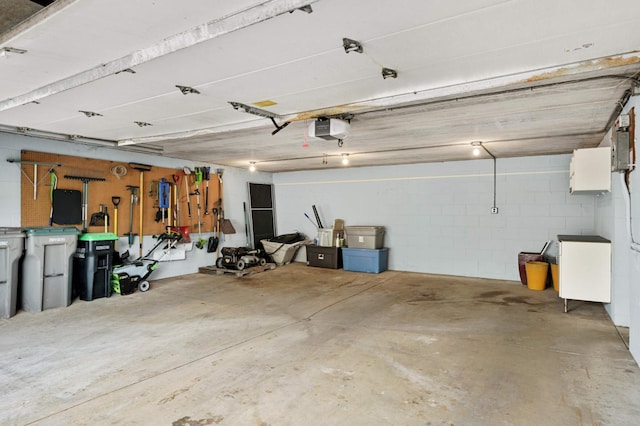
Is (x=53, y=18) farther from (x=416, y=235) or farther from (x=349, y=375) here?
(x=416, y=235)

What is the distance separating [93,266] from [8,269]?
3.01 ft

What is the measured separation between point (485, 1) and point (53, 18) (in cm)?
207

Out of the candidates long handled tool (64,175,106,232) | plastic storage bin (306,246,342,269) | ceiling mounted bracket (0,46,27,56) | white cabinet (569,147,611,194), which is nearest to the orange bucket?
white cabinet (569,147,611,194)

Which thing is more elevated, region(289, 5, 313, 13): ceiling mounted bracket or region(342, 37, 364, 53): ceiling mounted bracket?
region(342, 37, 364, 53): ceiling mounted bracket

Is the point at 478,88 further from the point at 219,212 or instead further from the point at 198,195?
the point at 219,212

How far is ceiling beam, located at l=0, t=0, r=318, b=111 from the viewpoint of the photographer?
1645mm

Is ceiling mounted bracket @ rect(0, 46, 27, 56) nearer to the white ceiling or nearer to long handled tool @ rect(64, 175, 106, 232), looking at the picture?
the white ceiling

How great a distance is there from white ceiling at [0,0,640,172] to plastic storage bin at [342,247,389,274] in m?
3.16

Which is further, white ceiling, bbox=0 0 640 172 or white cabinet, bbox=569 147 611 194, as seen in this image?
white cabinet, bbox=569 147 611 194

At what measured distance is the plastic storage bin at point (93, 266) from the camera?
4895 millimetres

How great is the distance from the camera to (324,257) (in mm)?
7707

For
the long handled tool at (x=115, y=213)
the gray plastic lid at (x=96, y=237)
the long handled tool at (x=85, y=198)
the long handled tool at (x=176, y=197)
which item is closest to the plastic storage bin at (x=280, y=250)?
the long handled tool at (x=176, y=197)

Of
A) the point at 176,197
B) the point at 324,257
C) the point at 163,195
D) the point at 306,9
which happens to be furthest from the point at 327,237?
the point at 306,9

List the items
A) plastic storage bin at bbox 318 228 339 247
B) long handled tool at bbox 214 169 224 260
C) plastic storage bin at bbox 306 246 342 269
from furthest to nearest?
plastic storage bin at bbox 318 228 339 247
plastic storage bin at bbox 306 246 342 269
long handled tool at bbox 214 169 224 260
